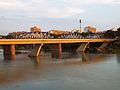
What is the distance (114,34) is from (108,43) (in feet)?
32.6

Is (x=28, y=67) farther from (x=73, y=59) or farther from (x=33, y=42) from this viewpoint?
(x=33, y=42)

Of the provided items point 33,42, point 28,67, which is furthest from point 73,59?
point 28,67

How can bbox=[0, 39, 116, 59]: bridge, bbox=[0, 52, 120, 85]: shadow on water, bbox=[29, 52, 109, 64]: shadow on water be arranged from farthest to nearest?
1. bbox=[0, 39, 116, 59]: bridge
2. bbox=[29, 52, 109, 64]: shadow on water
3. bbox=[0, 52, 120, 85]: shadow on water

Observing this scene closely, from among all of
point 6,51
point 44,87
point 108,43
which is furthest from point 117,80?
point 108,43

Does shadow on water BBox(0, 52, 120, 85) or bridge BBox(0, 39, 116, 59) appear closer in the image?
shadow on water BBox(0, 52, 120, 85)

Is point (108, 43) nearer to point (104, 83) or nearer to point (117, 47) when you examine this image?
point (117, 47)

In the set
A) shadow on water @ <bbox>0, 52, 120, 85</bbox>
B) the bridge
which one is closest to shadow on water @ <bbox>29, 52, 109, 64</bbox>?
shadow on water @ <bbox>0, 52, 120, 85</bbox>

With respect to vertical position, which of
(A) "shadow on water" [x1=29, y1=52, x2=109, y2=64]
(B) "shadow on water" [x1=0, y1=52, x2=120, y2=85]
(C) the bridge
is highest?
(C) the bridge

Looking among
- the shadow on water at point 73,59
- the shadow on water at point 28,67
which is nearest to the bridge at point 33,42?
the shadow on water at point 73,59

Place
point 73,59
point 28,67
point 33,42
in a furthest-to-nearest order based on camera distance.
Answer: point 33,42, point 73,59, point 28,67

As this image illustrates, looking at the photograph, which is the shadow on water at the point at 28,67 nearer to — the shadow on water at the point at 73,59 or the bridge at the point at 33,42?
the shadow on water at the point at 73,59

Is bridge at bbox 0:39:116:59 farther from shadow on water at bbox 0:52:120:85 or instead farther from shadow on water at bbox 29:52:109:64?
shadow on water at bbox 0:52:120:85

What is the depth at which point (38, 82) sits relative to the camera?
2008cm

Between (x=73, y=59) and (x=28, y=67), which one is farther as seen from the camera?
(x=73, y=59)
